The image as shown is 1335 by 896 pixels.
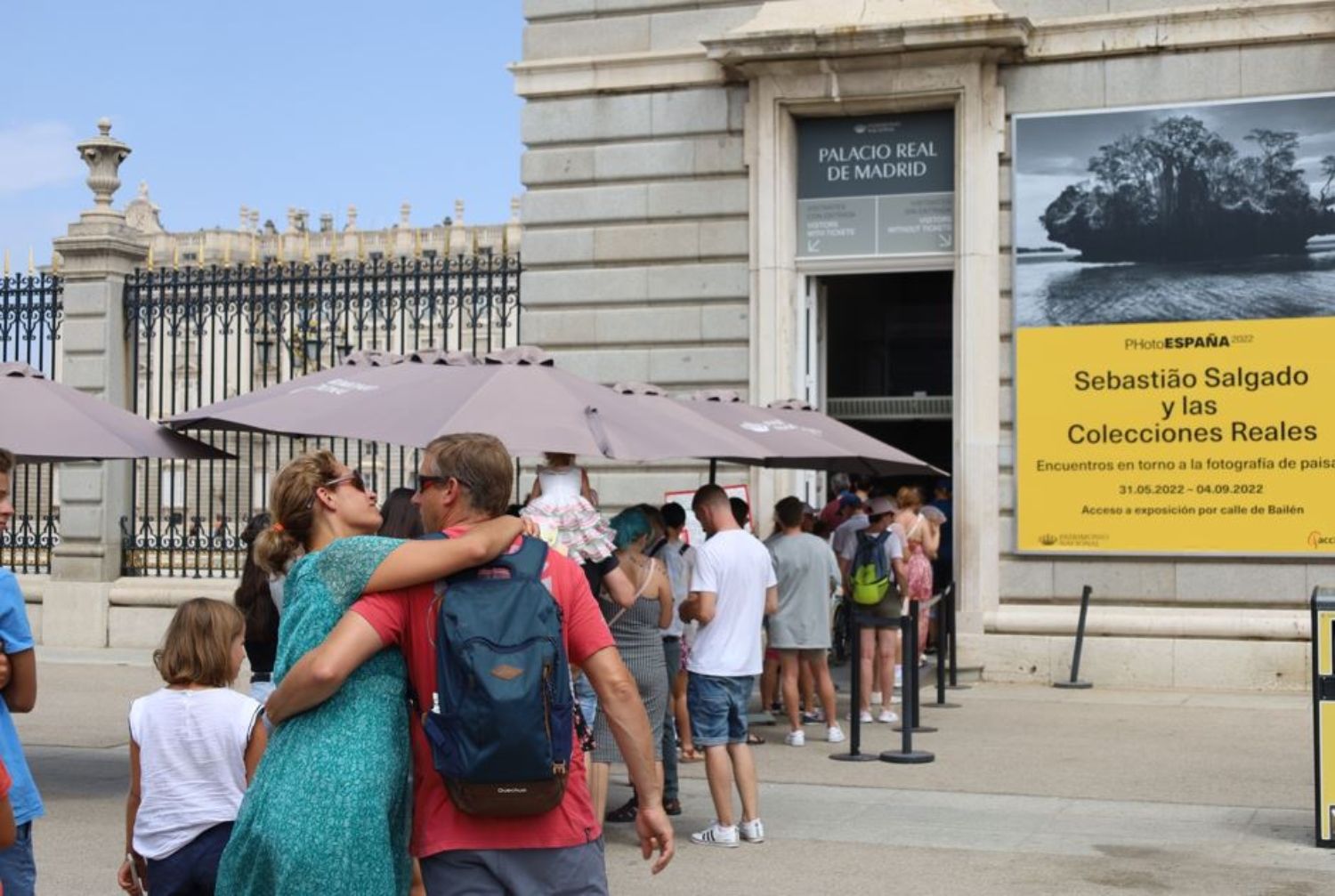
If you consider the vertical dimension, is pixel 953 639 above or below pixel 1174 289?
below

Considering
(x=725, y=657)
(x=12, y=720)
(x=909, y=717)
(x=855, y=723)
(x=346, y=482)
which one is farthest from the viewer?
(x=855, y=723)

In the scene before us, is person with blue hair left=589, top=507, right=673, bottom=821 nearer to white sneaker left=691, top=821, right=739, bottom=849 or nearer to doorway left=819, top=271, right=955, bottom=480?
white sneaker left=691, top=821, right=739, bottom=849

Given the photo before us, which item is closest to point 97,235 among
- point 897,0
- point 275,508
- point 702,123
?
point 702,123

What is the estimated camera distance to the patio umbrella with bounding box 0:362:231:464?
411 inches

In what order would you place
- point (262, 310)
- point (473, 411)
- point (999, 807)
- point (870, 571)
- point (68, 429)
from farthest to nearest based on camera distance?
point (262, 310) < point (870, 571) < point (999, 807) < point (68, 429) < point (473, 411)

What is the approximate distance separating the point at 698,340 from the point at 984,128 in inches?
136

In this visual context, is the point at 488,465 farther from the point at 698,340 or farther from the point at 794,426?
the point at 698,340

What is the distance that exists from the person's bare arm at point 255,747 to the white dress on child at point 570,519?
2.89 metres

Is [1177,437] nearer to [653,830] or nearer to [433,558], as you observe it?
[653,830]

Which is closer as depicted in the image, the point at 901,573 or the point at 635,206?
the point at 901,573

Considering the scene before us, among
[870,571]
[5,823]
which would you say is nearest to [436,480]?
[5,823]

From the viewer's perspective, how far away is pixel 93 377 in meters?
21.2

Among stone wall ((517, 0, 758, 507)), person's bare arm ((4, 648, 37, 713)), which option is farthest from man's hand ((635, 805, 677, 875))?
stone wall ((517, 0, 758, 507))

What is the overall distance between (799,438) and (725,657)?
2.92 m
